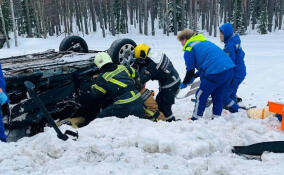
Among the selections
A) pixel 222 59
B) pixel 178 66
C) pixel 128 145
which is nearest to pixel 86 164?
pixel 128 145

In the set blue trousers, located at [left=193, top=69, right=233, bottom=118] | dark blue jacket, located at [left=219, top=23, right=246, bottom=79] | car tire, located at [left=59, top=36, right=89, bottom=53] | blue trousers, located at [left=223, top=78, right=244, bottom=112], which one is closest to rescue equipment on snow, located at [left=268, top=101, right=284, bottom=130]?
blue trousers, located at [left=193, top=69, right=233, bottom=118]

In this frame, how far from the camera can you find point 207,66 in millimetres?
4246

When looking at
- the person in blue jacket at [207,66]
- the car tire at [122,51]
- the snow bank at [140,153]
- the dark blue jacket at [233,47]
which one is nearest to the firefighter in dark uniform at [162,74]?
the car tire at [122,51]

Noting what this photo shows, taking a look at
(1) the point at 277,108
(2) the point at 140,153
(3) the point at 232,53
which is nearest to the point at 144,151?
(2) the point at 140,153

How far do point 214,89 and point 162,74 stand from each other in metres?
1.11

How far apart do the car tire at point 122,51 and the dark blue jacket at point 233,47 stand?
186cm

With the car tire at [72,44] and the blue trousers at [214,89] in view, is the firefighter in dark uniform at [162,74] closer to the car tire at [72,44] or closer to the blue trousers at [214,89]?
the blue trousers at [214,89]

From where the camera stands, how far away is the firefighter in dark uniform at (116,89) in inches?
168

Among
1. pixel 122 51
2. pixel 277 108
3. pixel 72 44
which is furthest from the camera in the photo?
pixel 72 44

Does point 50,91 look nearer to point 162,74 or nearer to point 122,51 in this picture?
point 122,51

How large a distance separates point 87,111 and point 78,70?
2.43ft

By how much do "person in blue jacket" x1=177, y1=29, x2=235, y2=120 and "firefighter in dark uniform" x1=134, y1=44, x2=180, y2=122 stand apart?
0.67 meters

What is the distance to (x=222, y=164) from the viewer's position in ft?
7.72

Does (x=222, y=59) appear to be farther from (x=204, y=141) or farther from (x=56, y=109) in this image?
(x=56, y=109)
